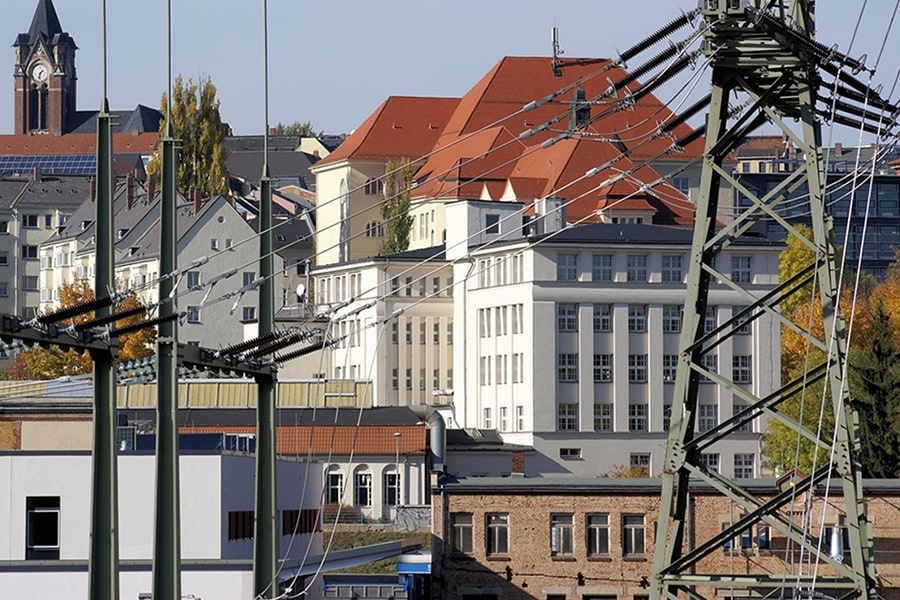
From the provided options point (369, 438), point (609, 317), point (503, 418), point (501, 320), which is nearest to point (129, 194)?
point (501, 320)

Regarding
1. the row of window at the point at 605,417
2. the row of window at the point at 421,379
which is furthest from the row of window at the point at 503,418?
the row of window at the point at 421,379

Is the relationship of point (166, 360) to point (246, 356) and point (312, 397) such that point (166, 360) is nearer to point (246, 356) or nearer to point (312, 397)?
point (246, 356)

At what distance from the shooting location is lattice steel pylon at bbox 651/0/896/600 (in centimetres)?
2711

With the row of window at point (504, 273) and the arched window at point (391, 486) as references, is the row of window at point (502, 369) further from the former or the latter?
the arched window at point (391, 486)

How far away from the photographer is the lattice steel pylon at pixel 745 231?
2711 centimetres

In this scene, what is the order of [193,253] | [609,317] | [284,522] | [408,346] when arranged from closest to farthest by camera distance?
1. [284,522]
2. [609,317]
3. [408,346]
4. [193,253]

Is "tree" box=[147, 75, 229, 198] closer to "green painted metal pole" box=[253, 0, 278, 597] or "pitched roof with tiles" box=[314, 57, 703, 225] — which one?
"pitched roof with tiles" box=[314, 57, 703, 225]

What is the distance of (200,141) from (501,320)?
3851 cm

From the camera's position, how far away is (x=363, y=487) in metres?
98.3

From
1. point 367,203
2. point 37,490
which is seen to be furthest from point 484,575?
point 367,203

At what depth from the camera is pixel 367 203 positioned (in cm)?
16025

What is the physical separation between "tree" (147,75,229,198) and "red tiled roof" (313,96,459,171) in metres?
15.7

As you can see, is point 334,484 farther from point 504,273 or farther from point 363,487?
point 504,273

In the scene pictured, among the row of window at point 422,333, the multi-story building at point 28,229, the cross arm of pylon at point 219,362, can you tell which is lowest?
the cross arm of pylon at point 219,362
